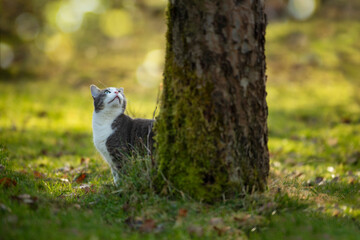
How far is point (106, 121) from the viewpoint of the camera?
13.4ft

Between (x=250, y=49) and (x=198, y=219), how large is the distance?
1514 millimetres

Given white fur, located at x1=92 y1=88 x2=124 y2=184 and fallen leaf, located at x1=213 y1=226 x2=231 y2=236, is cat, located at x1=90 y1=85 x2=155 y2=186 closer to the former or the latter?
white fur, located at x1=92 y1=88 x2=124 y2=184

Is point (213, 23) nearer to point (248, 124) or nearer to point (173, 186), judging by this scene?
point (248, 124)

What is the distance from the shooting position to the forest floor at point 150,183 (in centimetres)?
259

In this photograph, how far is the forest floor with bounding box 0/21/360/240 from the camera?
8.49 feet

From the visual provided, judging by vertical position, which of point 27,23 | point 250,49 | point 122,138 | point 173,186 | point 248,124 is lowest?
point 173,186

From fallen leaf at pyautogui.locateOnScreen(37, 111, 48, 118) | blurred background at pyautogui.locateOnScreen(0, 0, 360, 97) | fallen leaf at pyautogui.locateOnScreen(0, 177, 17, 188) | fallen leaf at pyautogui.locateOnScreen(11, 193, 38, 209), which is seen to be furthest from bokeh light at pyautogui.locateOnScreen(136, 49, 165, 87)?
fallen leaf at pyautogui.locateOnScreen(11, 193, 38, 209)

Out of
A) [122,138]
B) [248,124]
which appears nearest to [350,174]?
[248,124]

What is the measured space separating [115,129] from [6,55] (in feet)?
39.8

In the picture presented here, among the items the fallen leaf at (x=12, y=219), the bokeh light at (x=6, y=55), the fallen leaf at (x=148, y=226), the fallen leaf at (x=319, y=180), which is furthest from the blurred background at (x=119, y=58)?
the fallen leaf at (x=12, y=219)

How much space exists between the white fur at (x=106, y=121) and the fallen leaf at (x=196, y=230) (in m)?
1.65

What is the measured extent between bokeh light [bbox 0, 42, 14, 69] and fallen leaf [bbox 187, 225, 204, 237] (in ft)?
45.5

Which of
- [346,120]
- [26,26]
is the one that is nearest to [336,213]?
[346,120]

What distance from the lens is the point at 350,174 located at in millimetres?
4703
